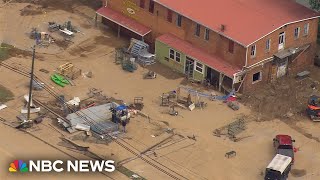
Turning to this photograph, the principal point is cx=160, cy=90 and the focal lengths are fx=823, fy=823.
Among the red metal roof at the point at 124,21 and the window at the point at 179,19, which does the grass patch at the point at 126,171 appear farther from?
the red metal roof at the point at 124,21

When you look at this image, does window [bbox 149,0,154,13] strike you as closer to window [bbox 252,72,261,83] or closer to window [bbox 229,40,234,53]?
window [bbox 229,40,234,53]

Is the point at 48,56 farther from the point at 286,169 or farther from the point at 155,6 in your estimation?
the point at 286,169

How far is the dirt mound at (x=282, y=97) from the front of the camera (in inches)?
2982

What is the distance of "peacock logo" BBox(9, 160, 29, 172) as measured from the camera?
210 ft

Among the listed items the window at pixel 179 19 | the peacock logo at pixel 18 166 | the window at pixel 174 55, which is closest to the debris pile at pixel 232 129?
the window at pixel 174 55

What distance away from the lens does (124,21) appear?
87.2 meters

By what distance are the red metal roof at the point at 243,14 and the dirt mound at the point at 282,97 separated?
5542 millimetres

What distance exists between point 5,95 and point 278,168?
26711 mm

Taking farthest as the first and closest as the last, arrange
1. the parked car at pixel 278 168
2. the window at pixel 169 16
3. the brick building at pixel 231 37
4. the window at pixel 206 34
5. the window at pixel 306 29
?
the window at pixel 169 16, the window at pixel 306 29, the window at pixel 206 34, the brick building at pixel 231 37, the parked car at pixel 278 168

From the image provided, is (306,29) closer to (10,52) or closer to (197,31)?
(197,31)

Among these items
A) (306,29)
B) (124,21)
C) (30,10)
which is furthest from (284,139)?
(30,10)

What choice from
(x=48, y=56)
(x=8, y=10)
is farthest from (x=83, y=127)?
(x=8, y=10)

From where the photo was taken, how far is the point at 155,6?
8394 cm

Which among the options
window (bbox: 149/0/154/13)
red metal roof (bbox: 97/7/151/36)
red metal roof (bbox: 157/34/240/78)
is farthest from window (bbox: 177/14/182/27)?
red metal roof (bbox: 97/7/151/36)
